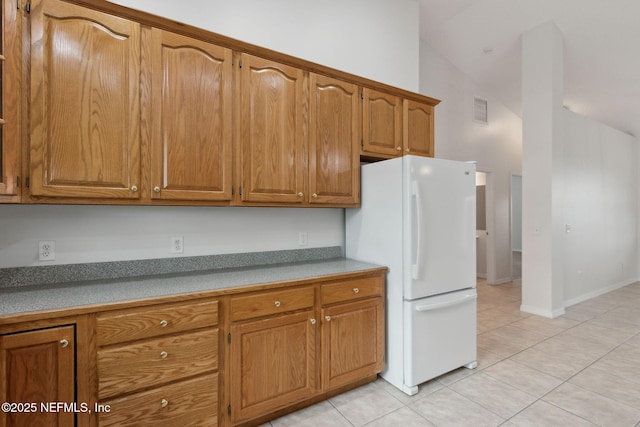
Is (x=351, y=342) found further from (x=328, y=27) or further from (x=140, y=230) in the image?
(x=328, y=27)

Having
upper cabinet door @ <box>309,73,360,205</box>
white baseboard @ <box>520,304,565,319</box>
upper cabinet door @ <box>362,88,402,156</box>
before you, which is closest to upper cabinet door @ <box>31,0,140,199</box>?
upper cabinet door @ <box>309,73,360,205</box>

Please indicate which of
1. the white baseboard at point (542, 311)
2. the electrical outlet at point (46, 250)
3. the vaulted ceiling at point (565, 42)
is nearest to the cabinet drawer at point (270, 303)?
the electrical outlet at point (46, 250)

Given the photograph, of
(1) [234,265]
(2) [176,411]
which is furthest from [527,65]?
(2) [176,411]

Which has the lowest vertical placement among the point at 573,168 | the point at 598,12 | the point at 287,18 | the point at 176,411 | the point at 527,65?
the point at 176,411

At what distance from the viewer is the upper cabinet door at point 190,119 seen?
1767 millimetres

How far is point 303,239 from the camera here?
2.69 metres

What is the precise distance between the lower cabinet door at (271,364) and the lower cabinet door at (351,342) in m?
0.11

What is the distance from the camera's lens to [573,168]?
441cm

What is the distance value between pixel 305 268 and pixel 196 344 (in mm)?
933

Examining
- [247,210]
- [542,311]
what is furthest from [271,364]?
[542,311]

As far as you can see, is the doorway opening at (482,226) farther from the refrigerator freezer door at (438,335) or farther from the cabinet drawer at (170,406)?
the cabinet drawer at (170,406)

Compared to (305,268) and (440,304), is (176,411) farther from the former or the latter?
(440,304)

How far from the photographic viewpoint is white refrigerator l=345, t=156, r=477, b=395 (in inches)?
85.8

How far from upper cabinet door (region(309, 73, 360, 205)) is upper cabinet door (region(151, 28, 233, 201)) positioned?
66 centimetres
